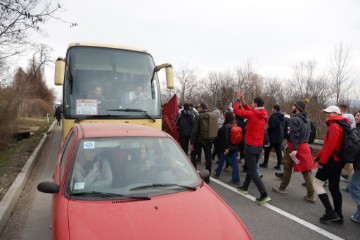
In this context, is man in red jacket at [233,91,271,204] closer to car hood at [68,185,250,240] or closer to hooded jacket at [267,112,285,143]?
hooded jacket at [267,112,285,143]

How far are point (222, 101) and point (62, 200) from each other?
111 ft

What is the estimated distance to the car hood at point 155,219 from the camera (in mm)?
2414

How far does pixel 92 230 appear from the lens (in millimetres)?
2416

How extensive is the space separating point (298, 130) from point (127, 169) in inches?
152

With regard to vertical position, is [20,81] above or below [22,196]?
above

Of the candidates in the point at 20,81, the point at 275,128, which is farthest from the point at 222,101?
the point at 275,128

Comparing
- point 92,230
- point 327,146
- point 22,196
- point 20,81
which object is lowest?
point 22,196

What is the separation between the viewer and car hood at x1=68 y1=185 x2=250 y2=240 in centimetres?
241

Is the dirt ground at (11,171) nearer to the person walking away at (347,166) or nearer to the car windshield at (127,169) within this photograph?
the car windshield at (127,169)

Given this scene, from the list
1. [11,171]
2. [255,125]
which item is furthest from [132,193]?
[11,171]

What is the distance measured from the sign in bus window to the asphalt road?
1.88 m

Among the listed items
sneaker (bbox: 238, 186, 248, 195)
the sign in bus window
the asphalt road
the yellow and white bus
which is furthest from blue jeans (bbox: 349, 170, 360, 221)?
the sign in bus window

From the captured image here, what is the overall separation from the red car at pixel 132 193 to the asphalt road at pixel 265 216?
176cm

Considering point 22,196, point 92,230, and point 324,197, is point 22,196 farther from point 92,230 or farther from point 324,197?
point 324,197
